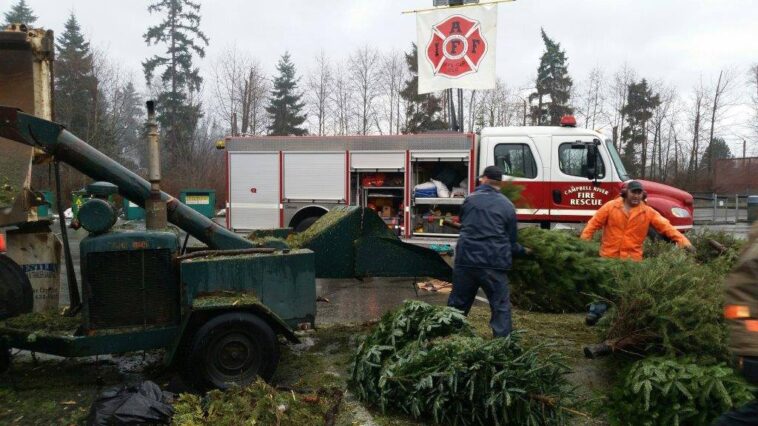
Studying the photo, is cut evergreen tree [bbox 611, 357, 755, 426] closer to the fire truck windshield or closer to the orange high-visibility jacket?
the orange high-visibility jacket

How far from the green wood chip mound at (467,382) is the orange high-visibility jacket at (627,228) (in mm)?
2094

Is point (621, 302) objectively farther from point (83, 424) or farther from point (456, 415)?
A: point (83, 424)

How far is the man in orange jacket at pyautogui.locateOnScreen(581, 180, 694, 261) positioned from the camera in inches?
210

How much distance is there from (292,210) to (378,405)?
293 inches

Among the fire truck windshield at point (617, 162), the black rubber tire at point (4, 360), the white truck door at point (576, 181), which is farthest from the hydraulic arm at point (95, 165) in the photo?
the fire truck windshield at point (617, 162)

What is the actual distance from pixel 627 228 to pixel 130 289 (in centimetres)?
465

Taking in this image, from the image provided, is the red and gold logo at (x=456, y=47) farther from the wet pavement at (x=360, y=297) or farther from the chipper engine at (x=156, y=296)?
the chipper engine at (x=156, y=296)

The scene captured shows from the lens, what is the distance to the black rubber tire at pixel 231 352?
4098mm

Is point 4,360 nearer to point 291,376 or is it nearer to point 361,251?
point 291,376

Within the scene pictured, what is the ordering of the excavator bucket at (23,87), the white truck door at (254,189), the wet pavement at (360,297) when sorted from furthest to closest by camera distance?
the white truck door at (254,189) → the wet pavement at (360,297) → the excavator bucket at (23,87)

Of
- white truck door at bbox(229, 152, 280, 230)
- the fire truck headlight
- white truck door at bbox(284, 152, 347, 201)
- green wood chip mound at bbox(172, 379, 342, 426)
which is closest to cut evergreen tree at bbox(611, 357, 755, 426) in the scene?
green wood chip mound at bbox(172, 379, 342, 426)

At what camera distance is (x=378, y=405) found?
3.88 meters

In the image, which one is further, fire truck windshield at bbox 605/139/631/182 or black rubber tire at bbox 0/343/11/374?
fire truck windshield at bbox 605/139/631/182

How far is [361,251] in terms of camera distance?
5137 mm
